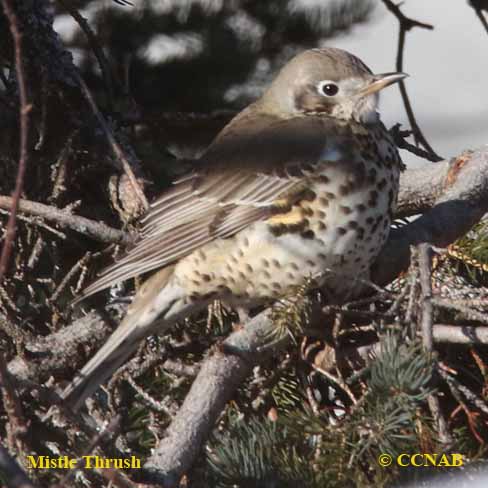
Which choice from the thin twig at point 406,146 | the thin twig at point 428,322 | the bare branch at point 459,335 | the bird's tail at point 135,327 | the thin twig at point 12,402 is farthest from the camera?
the thin twig at point 406,146

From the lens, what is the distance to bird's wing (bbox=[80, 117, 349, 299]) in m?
3.29

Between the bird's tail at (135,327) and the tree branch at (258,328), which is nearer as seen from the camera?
the tree branch at (258,328)

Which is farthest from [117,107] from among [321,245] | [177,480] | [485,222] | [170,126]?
[177,480]

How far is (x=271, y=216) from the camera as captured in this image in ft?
10.7

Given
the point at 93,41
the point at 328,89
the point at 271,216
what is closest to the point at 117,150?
the point at 93,41

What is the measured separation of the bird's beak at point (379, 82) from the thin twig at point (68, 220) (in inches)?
34.1

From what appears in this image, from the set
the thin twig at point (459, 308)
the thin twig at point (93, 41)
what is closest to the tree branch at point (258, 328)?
the thin twig at point (459, 308)

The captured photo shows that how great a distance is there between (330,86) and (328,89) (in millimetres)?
12

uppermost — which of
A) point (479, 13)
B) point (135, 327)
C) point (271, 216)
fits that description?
point (479, 13)

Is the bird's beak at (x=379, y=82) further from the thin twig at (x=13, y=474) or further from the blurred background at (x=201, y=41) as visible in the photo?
the thin twig at (x=13, y=474)

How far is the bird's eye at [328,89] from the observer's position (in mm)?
3568

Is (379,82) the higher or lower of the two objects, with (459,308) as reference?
higher

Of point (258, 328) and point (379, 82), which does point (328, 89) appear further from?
point (258, 328)

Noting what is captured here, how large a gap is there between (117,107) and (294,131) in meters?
0.63
